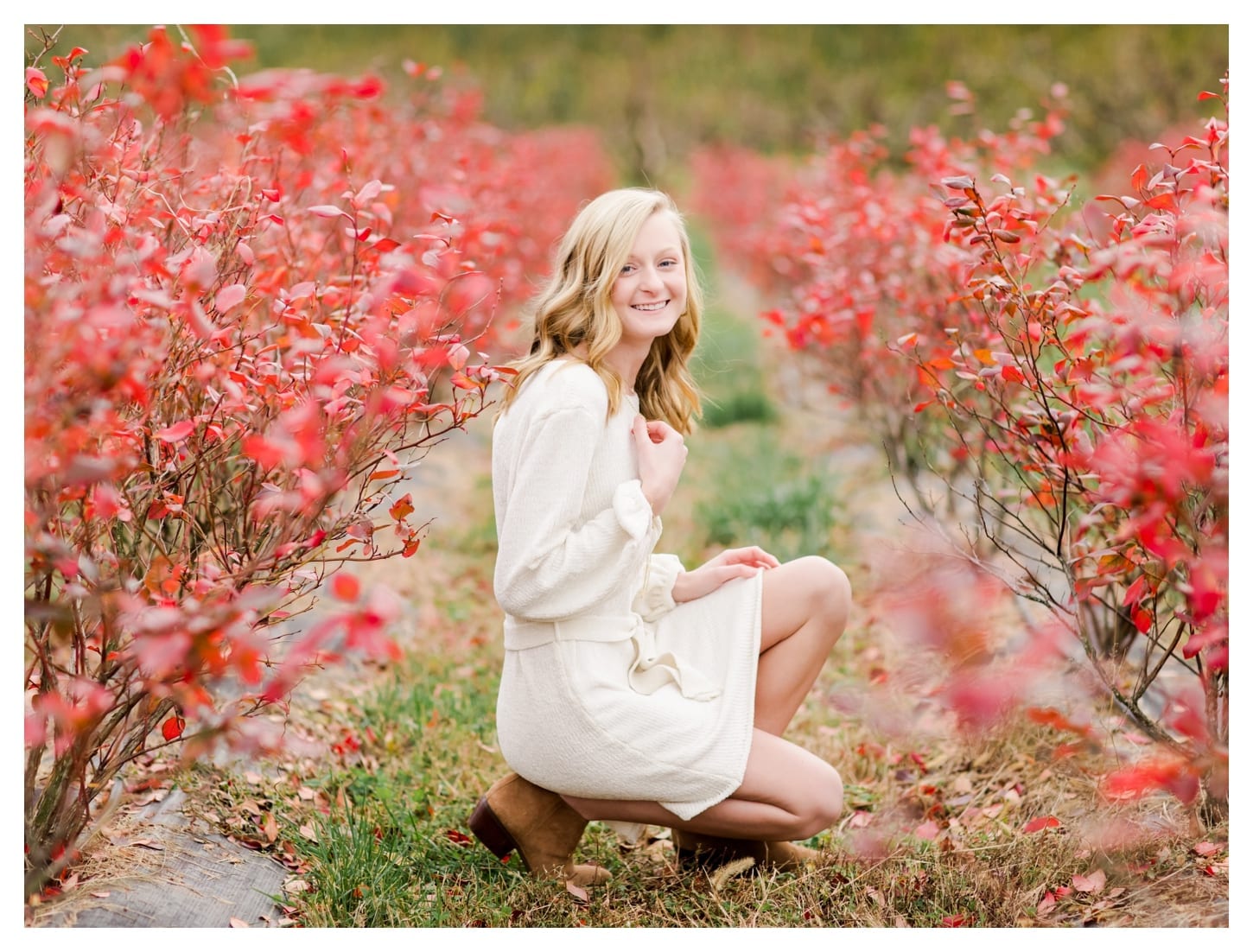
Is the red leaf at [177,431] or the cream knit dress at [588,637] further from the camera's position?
the cream knit dress at [588,637]

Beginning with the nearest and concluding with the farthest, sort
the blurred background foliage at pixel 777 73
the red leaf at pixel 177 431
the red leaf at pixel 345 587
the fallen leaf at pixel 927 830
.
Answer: the red leaf at pixel 345 587 < the red leaf at pixel 177 431 < the fallen leaf at pixel 927 830 < the blurred background foliage at pixel 777 73

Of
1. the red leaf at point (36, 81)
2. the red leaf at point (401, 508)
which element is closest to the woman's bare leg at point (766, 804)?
the red leaf at point (401, 508)

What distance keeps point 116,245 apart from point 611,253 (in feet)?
3.06

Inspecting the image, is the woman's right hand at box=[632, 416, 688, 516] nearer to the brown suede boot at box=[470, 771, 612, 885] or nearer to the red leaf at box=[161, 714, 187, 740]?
the brown suede boot at box=[470, 771, 612, 885]

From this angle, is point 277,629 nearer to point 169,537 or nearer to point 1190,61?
point 169,537

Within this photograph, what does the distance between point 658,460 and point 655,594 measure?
337 mm

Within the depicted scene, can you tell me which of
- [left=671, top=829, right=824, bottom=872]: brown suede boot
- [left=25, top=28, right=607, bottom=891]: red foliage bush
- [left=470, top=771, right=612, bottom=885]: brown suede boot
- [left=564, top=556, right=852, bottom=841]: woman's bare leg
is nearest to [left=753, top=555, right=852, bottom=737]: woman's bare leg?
[left=564, top=556, right=852, bottom=841]: woman's bare leg

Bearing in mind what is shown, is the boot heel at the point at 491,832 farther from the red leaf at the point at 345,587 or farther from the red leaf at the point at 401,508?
the red leaf at the point at 345,587

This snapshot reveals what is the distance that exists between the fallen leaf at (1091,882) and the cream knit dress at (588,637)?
29.5 inches

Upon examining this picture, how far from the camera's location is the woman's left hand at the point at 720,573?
7.91 ft

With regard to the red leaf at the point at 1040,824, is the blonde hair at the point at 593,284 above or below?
above

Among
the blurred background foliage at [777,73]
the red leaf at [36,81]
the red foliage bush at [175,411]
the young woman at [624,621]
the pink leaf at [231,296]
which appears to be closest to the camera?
the red foliage bush at [175,411]

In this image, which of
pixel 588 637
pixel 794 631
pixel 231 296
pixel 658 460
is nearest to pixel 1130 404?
pixel 794 631

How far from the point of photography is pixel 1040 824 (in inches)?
97.7
